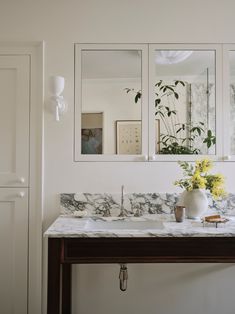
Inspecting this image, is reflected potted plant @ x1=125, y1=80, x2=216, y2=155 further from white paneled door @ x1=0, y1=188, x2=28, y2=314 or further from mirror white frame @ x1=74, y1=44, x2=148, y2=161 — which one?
white paneled door @ x1=0, y1=188, x2=28, y2=314

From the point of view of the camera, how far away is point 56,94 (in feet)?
6.87

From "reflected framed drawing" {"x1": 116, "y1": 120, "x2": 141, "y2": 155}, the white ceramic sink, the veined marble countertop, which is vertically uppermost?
"reflected framed drawing" {"x1": 116, "y1": 120, "x2": 141, "y2": 155}

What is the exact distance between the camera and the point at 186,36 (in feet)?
7.15

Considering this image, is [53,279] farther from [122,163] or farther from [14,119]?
[14,119]

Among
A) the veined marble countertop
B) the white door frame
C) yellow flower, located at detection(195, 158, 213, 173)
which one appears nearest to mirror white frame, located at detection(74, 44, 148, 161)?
the white door frame

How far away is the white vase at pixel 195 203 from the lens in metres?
1.92

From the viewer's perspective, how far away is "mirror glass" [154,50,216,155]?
2164mm

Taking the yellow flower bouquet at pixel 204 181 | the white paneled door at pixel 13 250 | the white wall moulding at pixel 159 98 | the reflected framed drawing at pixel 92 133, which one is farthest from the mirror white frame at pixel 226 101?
the white paneled door at pixel 13 250

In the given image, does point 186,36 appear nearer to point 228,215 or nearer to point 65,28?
point 65,28

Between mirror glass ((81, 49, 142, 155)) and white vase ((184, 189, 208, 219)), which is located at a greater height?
mirror glass ((81, 49, 142, 155))

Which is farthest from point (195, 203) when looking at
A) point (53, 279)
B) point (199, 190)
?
point (53, 279)

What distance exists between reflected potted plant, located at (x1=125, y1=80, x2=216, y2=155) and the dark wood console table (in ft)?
2.43

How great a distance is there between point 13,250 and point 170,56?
173 cm

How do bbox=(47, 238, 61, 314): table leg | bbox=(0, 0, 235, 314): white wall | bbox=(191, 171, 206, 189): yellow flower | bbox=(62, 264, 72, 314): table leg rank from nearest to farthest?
bbox=(47, 238, 61, 314): table leg < bbox=(191, 171, 206, 189): yellow flower < bbox=(62, 264, 72, 314): table leg < bbox=(0, 0, 235, 314): white wall
